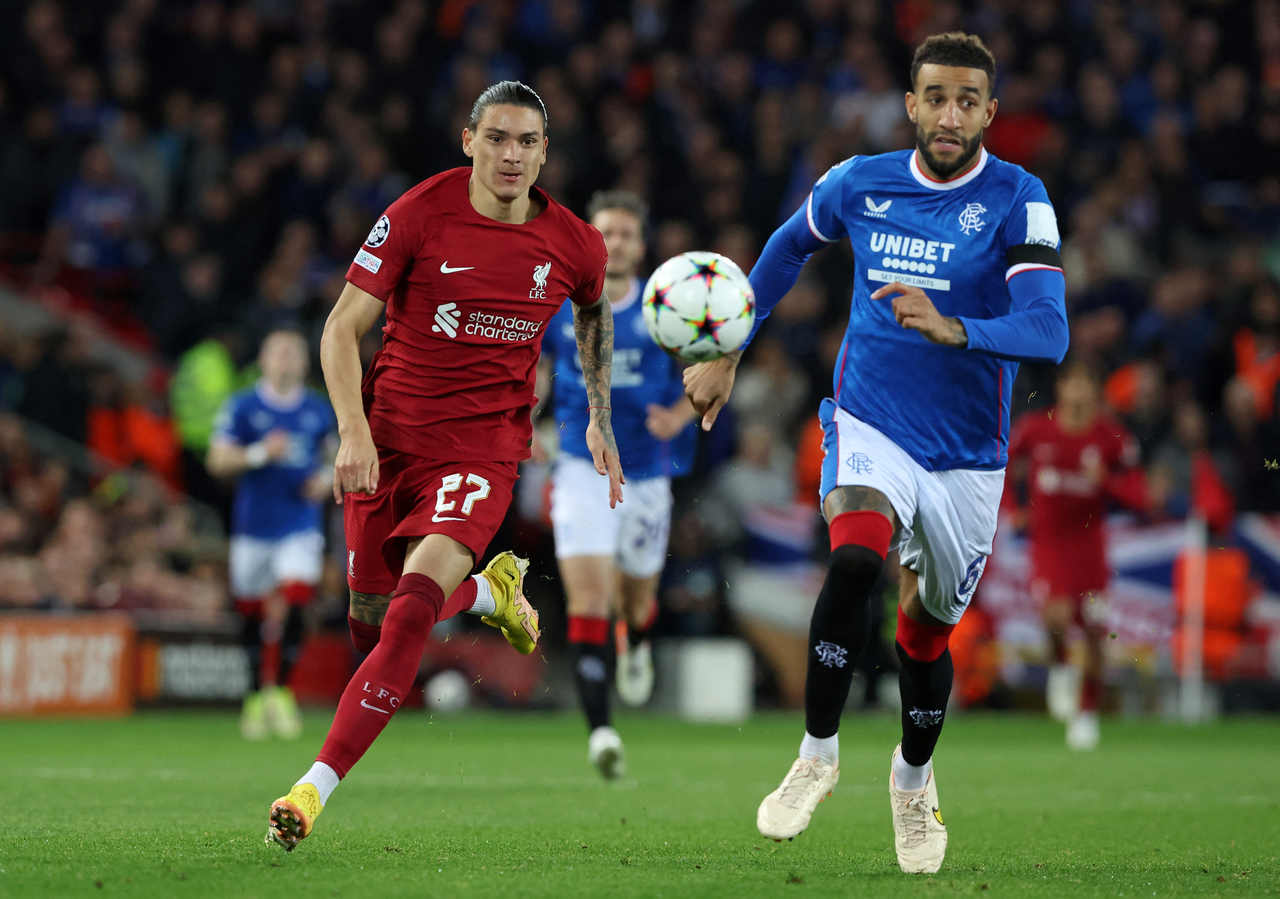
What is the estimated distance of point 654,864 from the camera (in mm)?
5676

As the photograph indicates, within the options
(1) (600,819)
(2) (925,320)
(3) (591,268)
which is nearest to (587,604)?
(1) (600,819)

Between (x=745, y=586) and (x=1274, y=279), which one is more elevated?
(x=1274, y=279)

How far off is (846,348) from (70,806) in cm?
358

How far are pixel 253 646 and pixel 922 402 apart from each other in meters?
8.11

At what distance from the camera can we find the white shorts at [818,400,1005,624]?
5895 mm

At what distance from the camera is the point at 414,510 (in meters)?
6.17

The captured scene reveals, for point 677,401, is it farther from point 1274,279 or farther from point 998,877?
point 1274,279

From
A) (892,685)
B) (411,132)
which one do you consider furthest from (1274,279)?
(411,132)

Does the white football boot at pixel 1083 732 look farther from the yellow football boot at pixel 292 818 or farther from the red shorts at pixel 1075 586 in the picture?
the yellow football boot at pixel 292 818

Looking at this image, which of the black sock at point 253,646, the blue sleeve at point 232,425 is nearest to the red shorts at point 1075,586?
the black sock at point 253,646

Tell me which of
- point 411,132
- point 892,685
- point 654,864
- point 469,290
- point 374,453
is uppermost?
point 411,132

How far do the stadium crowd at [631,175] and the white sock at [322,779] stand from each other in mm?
9270

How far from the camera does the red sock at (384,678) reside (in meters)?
5.58

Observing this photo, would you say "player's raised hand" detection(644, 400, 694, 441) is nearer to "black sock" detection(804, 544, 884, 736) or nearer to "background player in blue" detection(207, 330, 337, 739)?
"black sock" detection(804, 544, 884, 736)
